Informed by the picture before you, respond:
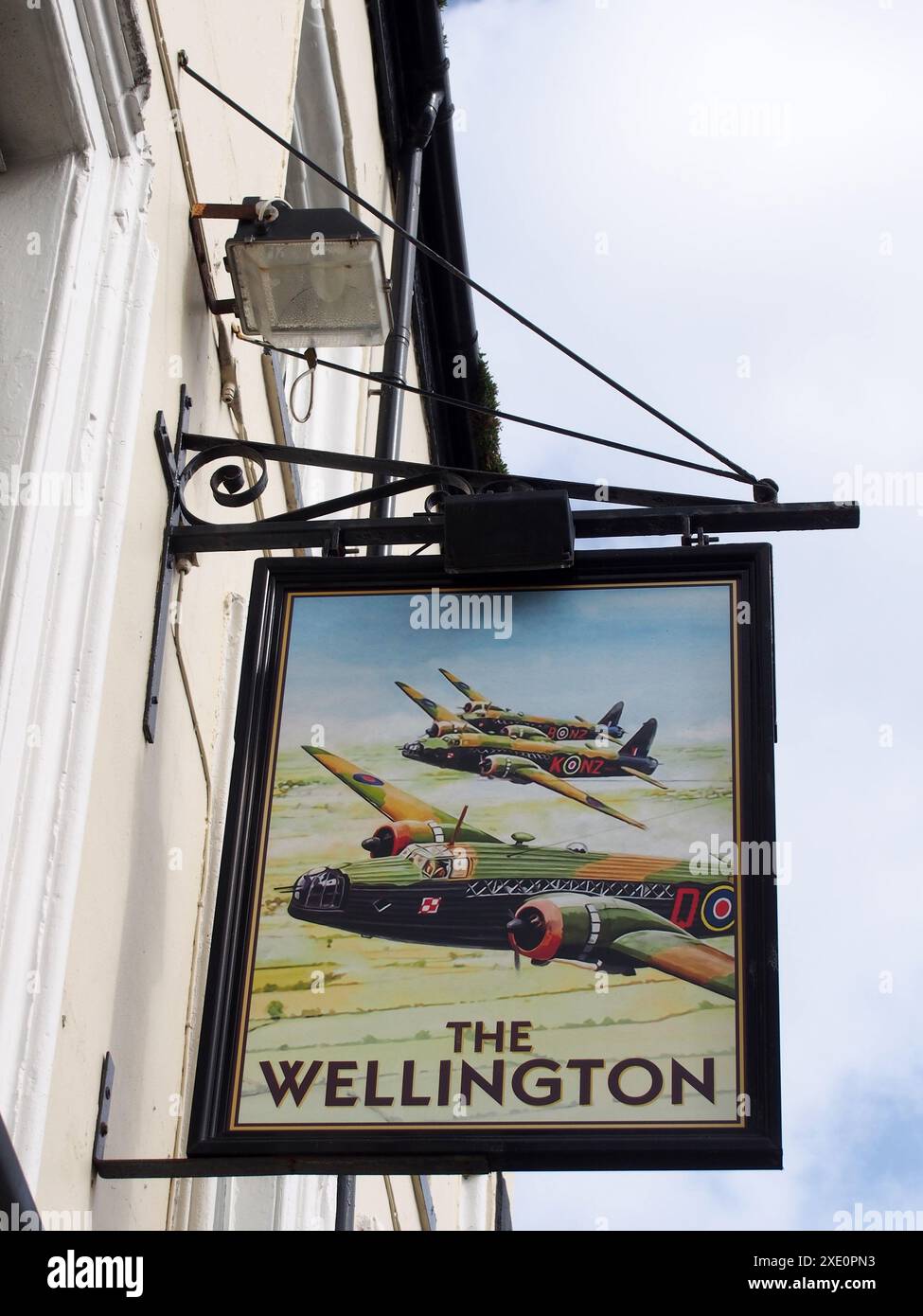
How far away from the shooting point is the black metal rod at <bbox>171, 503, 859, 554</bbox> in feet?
13.8

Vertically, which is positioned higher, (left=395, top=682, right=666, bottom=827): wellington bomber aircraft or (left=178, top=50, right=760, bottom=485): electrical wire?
(left=178, top=50, right=760, bottom=485): electrical wire

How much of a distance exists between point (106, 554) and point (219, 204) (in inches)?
56.1

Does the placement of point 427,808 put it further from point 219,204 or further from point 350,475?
point 350,475

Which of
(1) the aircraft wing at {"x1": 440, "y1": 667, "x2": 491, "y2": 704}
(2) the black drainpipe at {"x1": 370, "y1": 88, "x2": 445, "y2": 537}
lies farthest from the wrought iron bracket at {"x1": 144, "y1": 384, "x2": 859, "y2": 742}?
(2) the black drainpipe at {"x1": 370, "y1": 88, "x2": 445, "y2": 537}

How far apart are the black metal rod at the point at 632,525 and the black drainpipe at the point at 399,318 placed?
86.5 inches

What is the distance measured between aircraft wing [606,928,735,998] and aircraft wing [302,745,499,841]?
0.38 m

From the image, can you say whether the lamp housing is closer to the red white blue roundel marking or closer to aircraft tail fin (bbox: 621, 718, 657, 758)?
aircraft tail fin (bbox: 621, 718, 657, 758)

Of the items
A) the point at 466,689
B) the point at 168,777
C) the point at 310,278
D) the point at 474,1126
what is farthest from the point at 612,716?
the point at 310,278

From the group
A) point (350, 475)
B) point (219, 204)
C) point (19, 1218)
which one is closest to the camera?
point (19, 1218)

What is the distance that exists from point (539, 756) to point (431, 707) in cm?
29

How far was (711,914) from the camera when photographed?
11.3ft

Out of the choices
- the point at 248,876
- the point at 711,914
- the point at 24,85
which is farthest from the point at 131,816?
the point at 24,85

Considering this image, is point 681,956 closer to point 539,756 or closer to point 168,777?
point 539,756

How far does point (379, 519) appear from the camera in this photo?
4172 millimetres
